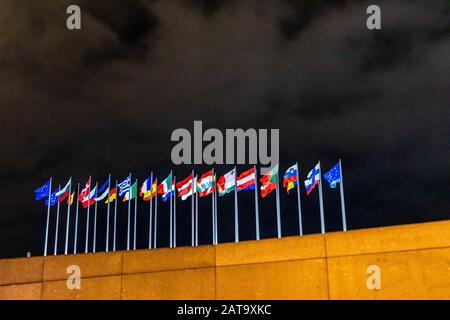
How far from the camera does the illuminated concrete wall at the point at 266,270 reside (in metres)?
→ 15.0

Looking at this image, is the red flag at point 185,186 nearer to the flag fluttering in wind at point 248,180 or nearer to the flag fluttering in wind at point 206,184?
the flag fluttering in wind at point 206,184

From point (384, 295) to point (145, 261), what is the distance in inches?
271

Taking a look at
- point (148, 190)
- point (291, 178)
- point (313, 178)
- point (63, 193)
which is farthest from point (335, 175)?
point (63, 193)

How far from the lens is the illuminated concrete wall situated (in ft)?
49.1

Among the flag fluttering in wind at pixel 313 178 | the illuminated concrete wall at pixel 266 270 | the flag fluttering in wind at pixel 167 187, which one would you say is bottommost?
the illuminated concrete wall at pixel 266 270

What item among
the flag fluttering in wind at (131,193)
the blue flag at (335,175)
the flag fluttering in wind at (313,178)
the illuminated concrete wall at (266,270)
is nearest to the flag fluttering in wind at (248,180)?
the flag fluttering in wind at (313,178)

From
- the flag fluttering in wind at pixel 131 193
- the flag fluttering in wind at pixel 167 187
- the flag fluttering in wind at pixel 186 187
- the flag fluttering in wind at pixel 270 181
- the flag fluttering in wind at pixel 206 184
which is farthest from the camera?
the flag fluttering in wind at pixel 131 193

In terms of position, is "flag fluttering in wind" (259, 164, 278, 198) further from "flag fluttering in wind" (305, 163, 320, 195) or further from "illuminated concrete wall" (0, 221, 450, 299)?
"illuminated concrete wall" (0, 221, 450, 299)

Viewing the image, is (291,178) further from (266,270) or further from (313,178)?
(266,270)

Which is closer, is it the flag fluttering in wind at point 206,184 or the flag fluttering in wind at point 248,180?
the flag fluttering in wind at point 248,180

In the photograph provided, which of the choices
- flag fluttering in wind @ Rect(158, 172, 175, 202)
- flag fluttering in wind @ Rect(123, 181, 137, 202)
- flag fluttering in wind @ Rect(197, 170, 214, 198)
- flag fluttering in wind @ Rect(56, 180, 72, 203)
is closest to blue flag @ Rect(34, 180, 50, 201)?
flag fluttering in wind @ Rect(56, 180, 72, 203)

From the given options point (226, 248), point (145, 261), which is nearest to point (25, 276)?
point (145, 261)

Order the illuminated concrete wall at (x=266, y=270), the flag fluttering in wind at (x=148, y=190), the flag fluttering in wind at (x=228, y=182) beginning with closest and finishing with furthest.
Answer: the illuminated concrete wall at (x=266, y=270), the flag fluttering in wind at (x=228, y=182), the flag fluttering in wind at (x=148, y=190)

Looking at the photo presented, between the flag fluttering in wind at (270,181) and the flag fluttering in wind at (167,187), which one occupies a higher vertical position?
the flag fluttering in wind at (167,187)
